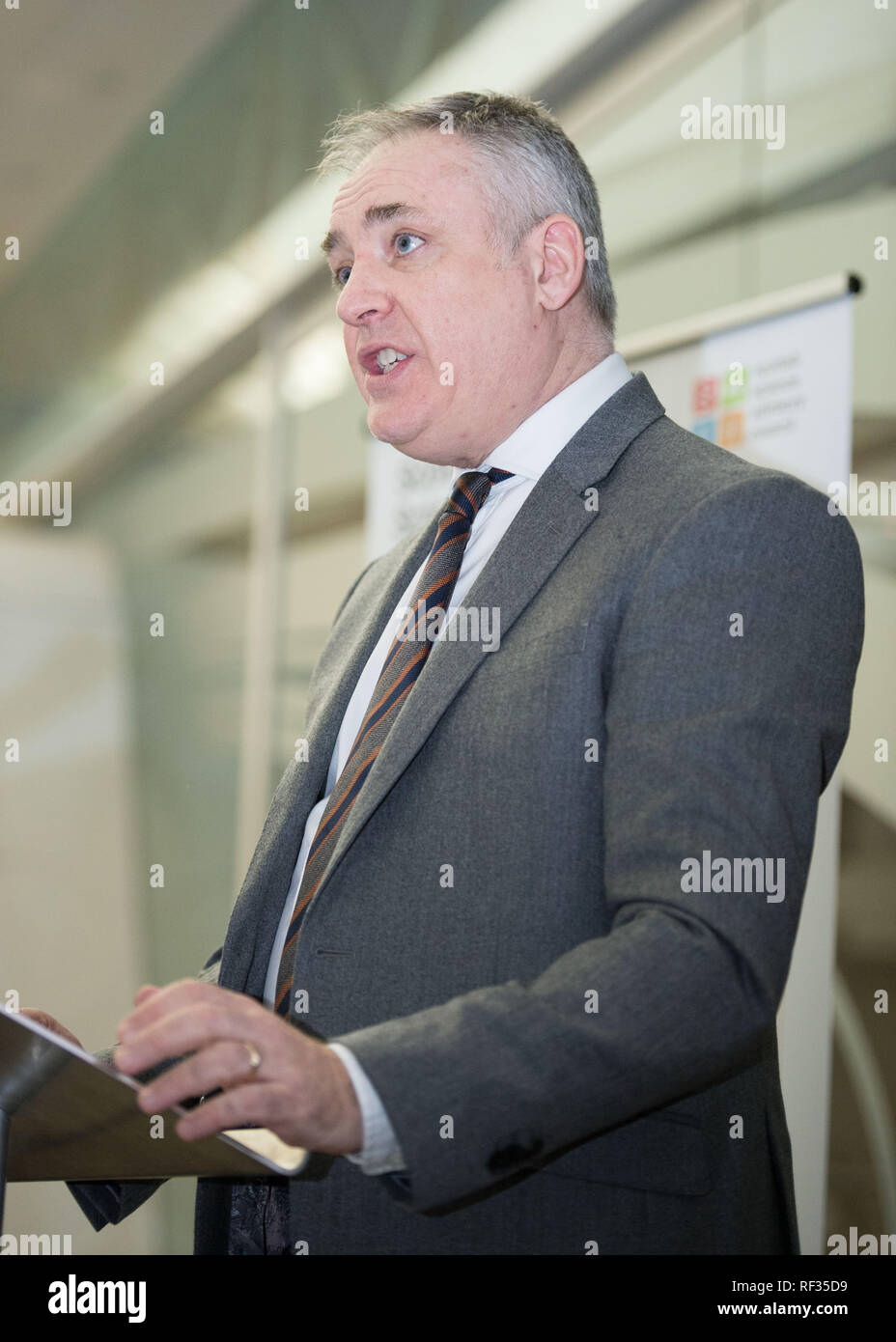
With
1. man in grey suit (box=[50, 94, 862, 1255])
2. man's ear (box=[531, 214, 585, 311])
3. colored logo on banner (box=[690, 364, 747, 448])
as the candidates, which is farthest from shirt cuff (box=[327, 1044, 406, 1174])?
colored logo on banner (box=[690, 364, 747, 448])

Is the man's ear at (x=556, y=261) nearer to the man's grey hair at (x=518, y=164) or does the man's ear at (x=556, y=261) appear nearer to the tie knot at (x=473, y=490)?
the man's grey hair at (x=518, y=164)

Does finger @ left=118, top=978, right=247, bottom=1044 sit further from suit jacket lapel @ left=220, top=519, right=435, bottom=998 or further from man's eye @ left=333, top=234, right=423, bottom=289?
man's eye @ left=333, top=234, right=423, bottom=289

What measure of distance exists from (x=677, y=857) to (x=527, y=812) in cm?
22

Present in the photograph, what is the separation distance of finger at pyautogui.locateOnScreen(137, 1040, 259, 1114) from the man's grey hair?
3.89ft

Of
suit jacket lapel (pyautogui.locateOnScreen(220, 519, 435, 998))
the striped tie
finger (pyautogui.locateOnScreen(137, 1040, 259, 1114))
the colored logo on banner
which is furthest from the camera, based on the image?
the colored logo on banner

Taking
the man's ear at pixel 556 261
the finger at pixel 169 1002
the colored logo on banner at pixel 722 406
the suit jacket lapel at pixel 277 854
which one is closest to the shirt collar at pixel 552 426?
the man's ear at pixel 556 261

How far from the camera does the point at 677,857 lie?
1.16 m

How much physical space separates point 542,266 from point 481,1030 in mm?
1118

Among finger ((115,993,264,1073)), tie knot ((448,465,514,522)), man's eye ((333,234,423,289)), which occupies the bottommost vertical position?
finger ((115,993,264,1073))

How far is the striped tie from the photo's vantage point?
1518mm

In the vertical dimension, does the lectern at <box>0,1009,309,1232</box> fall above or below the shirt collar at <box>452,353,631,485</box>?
below

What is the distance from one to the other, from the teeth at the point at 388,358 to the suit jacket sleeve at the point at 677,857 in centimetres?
58

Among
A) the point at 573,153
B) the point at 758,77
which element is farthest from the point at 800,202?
the point at 573,153

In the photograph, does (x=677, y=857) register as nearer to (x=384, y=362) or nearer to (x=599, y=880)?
(x=599, y=880)
